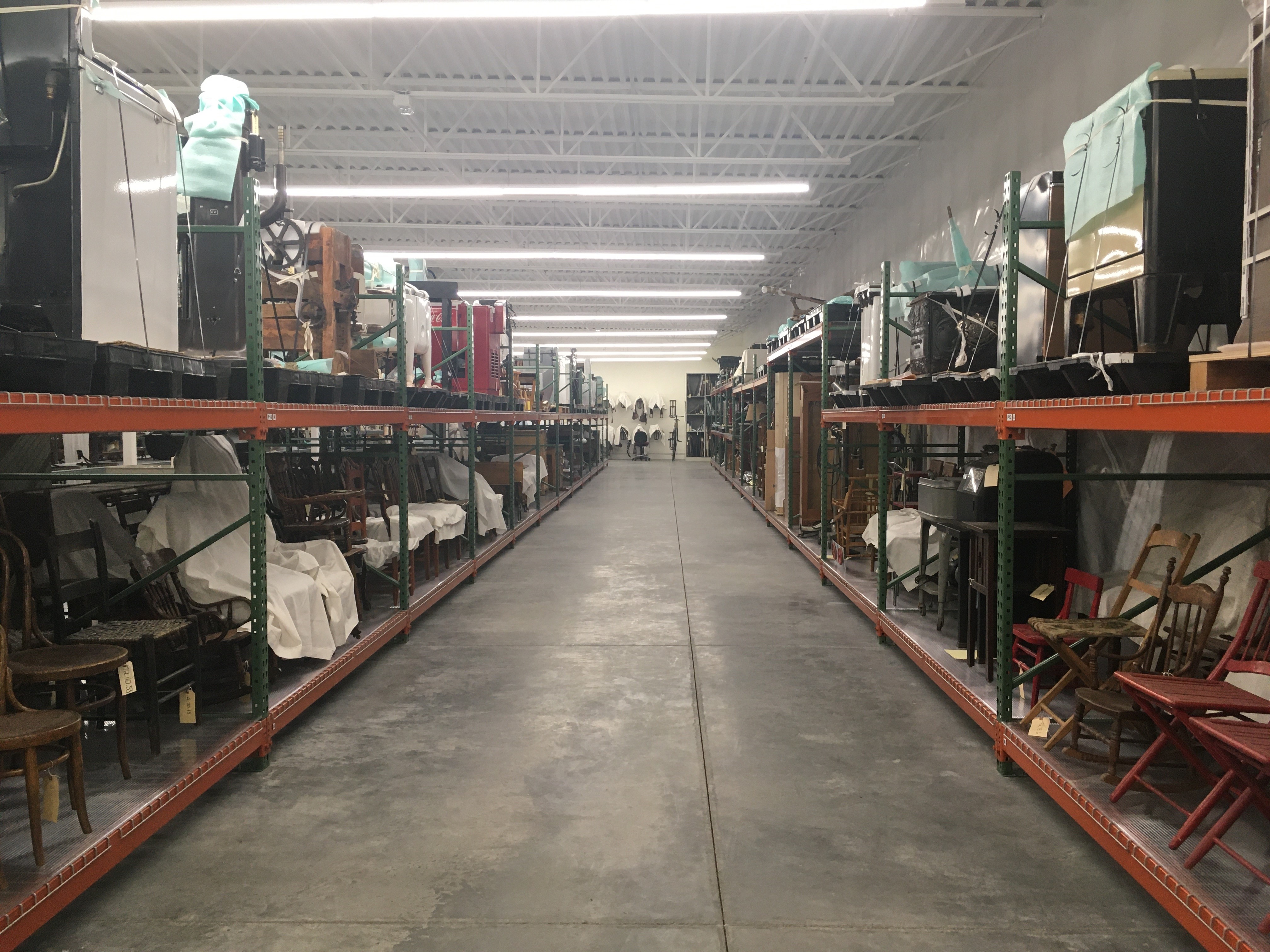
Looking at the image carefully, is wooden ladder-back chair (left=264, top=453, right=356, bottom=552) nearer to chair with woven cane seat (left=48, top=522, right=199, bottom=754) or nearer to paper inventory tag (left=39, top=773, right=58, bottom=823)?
chair with woven cane seat (left=48, top=522, right=199, bottom=754)

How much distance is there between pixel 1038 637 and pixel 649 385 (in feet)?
91.2

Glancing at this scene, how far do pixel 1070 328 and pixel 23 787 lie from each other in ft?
13.7

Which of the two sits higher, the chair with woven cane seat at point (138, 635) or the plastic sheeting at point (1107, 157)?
the plastic sheeting at point (1107, 157)

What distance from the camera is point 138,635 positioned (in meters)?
2.82

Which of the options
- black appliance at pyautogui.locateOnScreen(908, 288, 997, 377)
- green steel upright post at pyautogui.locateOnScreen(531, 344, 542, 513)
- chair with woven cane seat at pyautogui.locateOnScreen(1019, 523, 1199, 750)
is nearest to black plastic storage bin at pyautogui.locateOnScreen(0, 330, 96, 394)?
chair with woven cane seat at pyautogui.locateOnScreen(1019, 523, 1199, 750)

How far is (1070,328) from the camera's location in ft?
10.1

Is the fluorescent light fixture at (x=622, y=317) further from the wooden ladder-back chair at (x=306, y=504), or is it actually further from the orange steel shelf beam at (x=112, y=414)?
the orange steel shelf beam at (x=112, y=414)

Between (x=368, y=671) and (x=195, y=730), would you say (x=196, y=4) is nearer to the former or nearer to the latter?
(x=368, y=671)

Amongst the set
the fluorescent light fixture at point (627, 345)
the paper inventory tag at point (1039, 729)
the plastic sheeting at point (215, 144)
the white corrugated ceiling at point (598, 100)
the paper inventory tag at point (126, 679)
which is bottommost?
the paper inventory tag at point (1039, 729)

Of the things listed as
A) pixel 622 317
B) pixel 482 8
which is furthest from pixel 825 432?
pixel 622 317

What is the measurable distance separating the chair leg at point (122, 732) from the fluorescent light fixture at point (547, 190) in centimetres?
743

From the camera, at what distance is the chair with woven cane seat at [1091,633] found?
9.46 ft

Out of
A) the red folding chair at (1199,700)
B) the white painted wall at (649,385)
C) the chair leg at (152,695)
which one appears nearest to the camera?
the red folding chair at (1199,700)

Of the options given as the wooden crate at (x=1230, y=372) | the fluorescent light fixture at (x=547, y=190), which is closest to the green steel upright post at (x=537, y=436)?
the fluorescent light fixture at (x=547, y=190)
